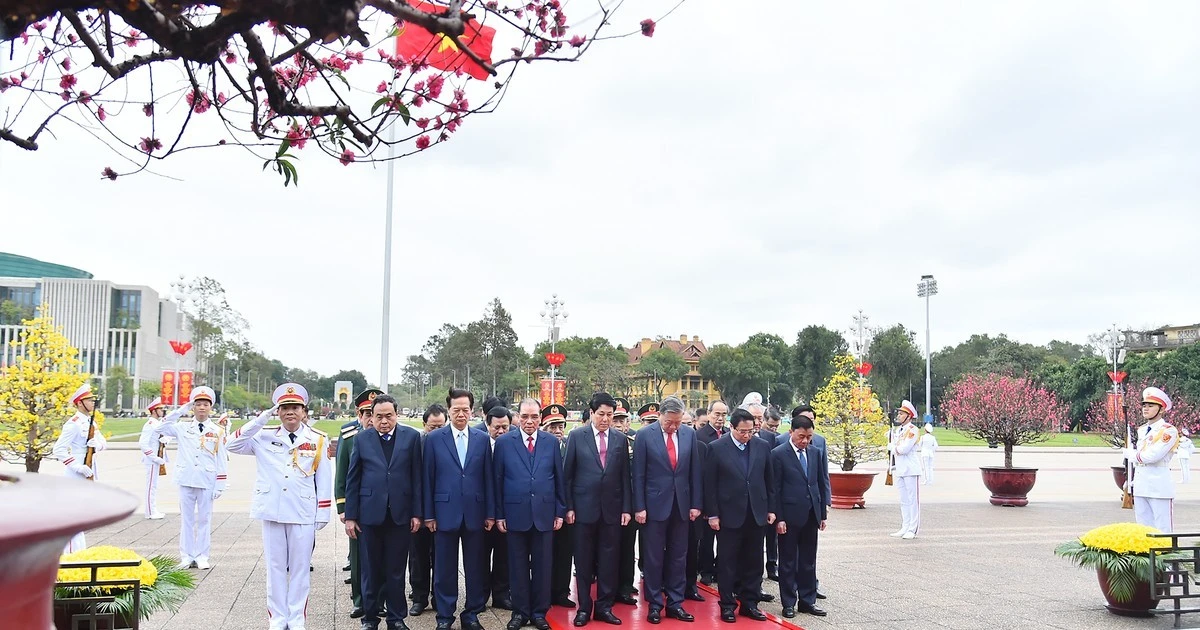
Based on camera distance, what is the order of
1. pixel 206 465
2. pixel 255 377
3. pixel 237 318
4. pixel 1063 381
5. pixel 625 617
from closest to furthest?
pixel 625 617 < pixel 206 465 < pixel 1063 381 < pixel 237 318 < pixel 255 377

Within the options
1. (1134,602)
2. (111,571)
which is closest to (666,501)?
(1134,602)

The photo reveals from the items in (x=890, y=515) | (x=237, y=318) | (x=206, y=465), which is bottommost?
(x=890, y=515)

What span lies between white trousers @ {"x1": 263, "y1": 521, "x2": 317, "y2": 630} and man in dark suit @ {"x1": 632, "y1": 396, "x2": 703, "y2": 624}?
257 cm

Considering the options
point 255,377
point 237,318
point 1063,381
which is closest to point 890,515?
point 1063,381

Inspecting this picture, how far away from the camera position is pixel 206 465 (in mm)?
8836

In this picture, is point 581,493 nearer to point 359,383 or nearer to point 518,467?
point 518,467

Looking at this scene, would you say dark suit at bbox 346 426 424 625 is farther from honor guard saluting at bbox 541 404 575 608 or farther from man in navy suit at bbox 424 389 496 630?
honor guard saluting at bbox 541 404 575 608

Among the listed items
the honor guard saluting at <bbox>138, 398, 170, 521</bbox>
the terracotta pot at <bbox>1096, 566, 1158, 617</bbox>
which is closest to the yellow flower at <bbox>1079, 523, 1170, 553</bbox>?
the terracotta pot at <bbox>1096, 566, 1158, 617</bbox>

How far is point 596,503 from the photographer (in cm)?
686

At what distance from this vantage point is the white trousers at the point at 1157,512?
9.02 metres

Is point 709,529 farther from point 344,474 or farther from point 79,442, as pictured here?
point 79,442

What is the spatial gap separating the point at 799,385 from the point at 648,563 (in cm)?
6909

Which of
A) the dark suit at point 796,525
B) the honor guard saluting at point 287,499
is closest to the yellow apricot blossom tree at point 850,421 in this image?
the dark suit at point 796,525

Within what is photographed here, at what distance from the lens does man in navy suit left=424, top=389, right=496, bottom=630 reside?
6453 millimetres
